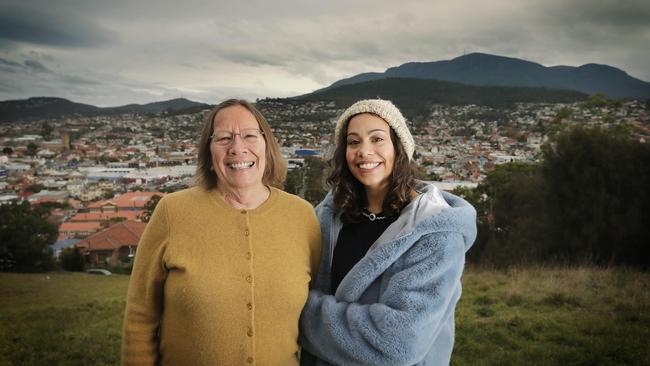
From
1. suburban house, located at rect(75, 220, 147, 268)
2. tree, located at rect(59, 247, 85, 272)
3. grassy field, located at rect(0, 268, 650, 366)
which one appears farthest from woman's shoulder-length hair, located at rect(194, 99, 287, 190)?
tree, located at rect(59, 247, 85, 272)

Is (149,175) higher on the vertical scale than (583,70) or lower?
lower

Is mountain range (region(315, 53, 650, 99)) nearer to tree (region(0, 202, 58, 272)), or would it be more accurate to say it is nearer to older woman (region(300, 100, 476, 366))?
tree (region(0, 202, 58, 272))

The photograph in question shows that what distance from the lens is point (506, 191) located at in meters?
15.2

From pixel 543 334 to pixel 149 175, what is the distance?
2776 cm

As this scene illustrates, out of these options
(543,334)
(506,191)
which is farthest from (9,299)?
(506,191)

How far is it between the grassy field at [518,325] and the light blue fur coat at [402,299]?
249 centimetres

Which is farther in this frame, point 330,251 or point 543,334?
point 543,334

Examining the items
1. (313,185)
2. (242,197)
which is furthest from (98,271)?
(242,197)

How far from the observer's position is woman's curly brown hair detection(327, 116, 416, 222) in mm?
1839

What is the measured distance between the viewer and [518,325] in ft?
14.0

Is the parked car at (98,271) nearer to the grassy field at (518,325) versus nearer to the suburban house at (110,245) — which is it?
the suburban house at (110,245)

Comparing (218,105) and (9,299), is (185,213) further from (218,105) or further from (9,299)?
(9,299)

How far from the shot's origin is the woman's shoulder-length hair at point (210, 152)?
180cm

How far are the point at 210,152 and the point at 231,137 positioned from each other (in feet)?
0.59
